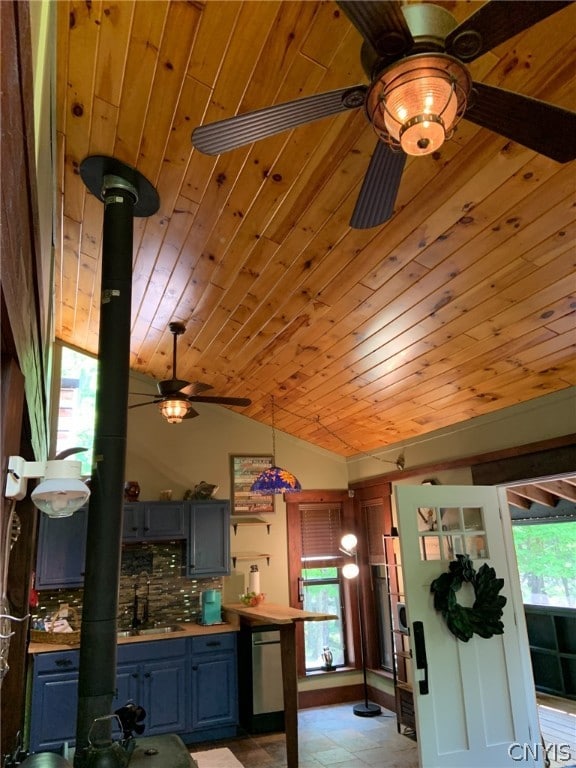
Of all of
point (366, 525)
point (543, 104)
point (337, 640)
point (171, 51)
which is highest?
point (171, 51)

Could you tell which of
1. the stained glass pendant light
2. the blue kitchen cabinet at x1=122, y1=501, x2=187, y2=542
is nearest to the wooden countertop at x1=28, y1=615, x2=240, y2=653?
the blue kitchen cabinet at x1=122, y1=501, x2=187, y2=542

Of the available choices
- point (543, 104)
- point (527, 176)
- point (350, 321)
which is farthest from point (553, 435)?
point (543, 104)

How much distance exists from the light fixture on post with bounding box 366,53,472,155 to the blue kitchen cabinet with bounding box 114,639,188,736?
15.3 feet

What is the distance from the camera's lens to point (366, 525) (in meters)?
6.19

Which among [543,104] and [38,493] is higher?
[543,104]

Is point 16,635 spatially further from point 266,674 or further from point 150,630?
point 266,674

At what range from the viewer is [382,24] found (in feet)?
3.78

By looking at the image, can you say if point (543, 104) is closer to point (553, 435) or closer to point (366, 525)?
point (553, 435)

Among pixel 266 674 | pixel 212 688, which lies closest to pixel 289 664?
pixel 266 674

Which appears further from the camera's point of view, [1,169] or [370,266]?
[370,266]

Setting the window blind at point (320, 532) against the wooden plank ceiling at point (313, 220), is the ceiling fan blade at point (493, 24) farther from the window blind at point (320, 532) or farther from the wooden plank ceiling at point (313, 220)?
the window blind at point (320, 532)

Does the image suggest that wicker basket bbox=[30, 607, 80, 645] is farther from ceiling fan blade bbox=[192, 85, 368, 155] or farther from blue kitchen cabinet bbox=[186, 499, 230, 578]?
ceiling fan blade bbox=[192, 85, 368, 155]

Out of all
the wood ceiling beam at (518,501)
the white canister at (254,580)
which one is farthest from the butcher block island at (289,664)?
the wood ceiling beam at (518,501)

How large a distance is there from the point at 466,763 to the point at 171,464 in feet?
12.1
